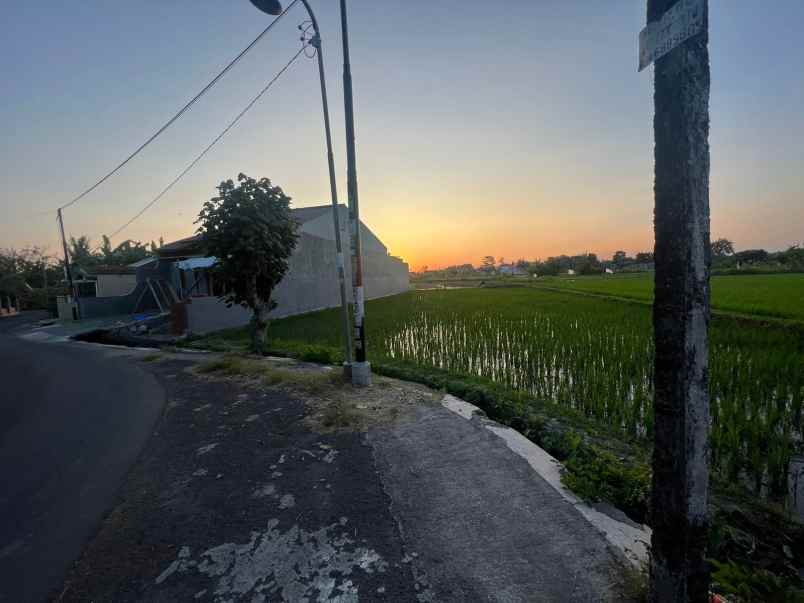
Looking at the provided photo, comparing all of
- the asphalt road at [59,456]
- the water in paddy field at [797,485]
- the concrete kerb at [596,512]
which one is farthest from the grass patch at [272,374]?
the water in paddy field at [797,485]

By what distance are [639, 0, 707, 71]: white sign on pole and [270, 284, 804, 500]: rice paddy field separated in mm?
3713

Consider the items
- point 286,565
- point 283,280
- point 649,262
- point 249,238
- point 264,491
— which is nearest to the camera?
point 286,565

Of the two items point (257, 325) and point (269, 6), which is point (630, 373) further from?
point (269, 6)

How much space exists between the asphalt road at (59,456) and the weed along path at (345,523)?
21 centimetres

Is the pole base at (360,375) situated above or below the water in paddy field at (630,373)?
above

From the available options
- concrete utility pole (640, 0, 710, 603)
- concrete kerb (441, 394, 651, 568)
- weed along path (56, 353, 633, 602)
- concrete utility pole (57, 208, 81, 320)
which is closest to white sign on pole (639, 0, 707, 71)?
concrete utility pole (640, 0, 710, 603)

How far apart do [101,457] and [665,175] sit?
219 inches

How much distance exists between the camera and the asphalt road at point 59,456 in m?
2.55

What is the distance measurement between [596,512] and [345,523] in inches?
69.5

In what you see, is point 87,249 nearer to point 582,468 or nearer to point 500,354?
point 500,354

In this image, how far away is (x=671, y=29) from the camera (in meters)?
1.61

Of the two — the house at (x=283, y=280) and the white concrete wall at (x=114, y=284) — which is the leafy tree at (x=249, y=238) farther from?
the white concrete wall at (x=114, y=284)

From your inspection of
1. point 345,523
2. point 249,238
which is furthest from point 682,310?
point 249,238

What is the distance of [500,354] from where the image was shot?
8555mm
